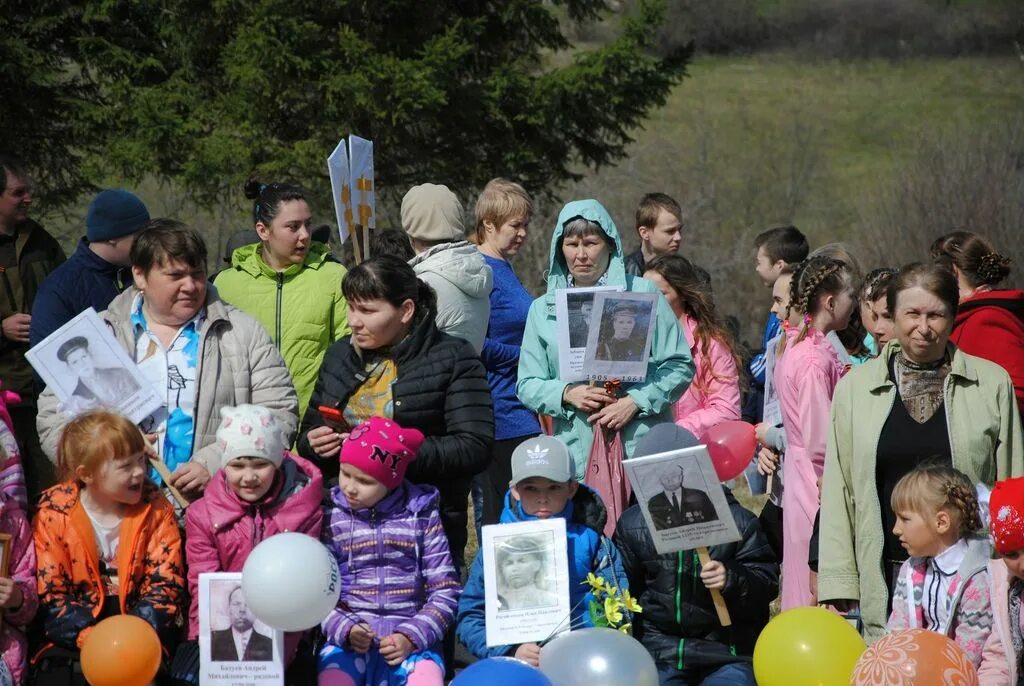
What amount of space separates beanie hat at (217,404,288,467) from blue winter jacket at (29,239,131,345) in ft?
3.77

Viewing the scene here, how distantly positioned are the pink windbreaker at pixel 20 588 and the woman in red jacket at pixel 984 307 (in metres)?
4.08

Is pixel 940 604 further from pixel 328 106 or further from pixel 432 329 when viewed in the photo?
pixel 328 106

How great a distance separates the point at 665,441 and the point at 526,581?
741 millimetres

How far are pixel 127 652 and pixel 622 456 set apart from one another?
2202 millimetres

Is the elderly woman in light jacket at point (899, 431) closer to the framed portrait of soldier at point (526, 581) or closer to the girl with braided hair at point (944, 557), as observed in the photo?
the girl with braided hair at point (944, 557)

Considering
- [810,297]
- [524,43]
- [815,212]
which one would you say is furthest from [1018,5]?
[810,297]

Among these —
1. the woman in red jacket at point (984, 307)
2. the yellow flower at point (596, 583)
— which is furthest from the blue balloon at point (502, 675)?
the woman in red jacket at point (984, 307)

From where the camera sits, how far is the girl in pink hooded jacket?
14.9ft

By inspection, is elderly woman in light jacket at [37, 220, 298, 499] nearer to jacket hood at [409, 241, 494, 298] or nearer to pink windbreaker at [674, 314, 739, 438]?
jacket hood at [409, 241, 494, 298]

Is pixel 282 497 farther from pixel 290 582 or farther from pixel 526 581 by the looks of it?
pixel 526 581

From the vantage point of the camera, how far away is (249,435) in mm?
4535

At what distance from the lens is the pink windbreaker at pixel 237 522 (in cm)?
463

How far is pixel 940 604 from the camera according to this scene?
4.32 meters

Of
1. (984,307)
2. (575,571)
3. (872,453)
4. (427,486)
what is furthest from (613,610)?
(984,307)
